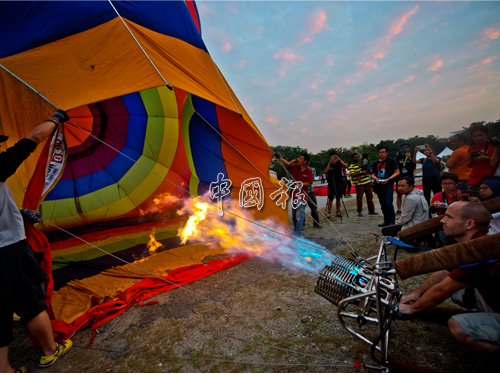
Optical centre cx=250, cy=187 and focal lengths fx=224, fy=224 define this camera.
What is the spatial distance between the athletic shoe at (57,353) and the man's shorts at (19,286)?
1.11 ft

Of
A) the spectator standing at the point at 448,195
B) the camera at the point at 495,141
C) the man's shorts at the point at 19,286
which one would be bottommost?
the man's shorts at the point at 19,286

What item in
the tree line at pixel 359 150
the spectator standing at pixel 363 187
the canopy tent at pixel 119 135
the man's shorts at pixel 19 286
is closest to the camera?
the man's shorts at pixel 19 286

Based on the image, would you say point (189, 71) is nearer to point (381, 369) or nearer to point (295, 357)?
point (295, 357)

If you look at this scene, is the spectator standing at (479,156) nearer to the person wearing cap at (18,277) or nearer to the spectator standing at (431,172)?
the spectator standing at (431,172)

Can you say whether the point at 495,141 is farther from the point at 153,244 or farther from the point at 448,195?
the point at 153,244

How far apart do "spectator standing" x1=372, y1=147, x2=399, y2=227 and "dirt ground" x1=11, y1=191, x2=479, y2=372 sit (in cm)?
241

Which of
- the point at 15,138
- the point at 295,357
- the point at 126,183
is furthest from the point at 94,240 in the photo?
the point at 295,357

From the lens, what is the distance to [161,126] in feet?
17.5

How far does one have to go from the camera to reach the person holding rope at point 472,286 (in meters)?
1.42

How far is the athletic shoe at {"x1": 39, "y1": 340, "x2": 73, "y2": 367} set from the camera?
188cm

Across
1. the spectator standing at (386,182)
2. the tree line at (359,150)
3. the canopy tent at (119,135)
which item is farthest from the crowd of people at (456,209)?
the tree line at (359,150)

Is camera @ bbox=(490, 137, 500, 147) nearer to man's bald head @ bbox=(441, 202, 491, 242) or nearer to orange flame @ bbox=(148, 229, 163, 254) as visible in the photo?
man's bald head @ bbox=(441, 202, 491, 242)

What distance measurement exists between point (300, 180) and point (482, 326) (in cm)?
358

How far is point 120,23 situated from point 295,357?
13.4ft
